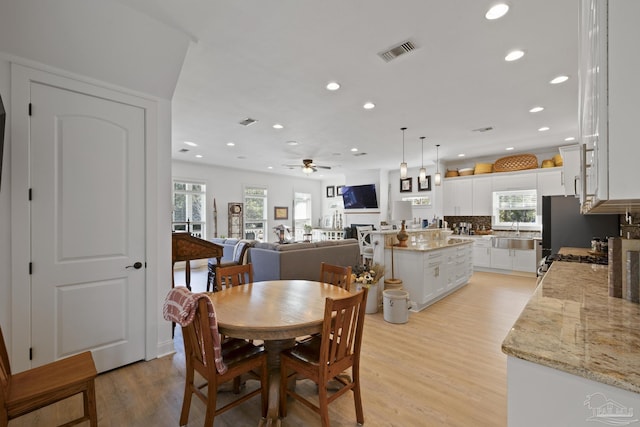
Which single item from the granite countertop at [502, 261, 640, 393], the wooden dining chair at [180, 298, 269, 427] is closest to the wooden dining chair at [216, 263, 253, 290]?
the wooden dining chair at [180, 298, 269, 427]

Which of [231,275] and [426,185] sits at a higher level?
[426,185]

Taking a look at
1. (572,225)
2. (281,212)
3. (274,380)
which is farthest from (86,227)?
(281,212)

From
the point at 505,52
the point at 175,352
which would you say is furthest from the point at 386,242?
the point at 175,352

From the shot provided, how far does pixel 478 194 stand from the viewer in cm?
715

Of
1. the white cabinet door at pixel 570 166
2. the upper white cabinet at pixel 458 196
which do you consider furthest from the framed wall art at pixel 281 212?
the white cabinet door at pixel 570 166

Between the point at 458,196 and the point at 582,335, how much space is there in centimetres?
700

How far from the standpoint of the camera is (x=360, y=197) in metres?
9.32

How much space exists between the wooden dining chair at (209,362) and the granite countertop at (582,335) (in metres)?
1.48

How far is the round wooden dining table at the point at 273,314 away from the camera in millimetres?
1698

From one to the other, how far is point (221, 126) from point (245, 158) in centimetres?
255

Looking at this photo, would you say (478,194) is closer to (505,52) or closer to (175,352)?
(505,52)

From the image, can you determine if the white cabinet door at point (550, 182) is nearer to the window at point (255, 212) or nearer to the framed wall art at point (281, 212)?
the framed wall art at point (281, 212)

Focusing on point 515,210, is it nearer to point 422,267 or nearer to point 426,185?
point 426,185

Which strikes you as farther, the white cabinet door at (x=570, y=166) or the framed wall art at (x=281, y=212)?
the framed wall art at (x=281, y=212)
